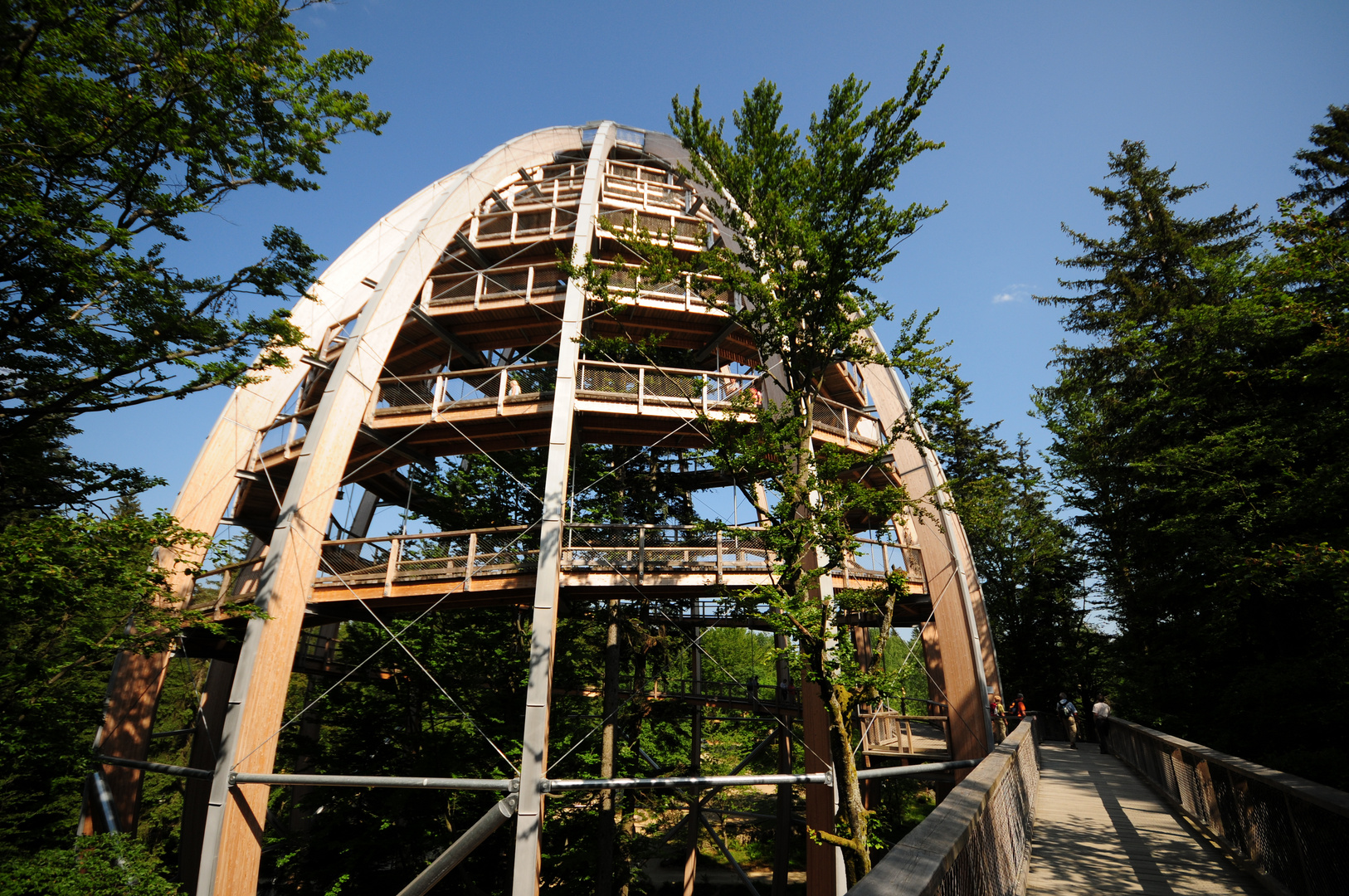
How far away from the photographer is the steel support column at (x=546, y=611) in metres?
7.53

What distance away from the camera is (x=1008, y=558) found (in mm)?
24016

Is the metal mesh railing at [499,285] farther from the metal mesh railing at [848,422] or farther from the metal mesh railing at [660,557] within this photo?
the metal mesh railing at [848,422]

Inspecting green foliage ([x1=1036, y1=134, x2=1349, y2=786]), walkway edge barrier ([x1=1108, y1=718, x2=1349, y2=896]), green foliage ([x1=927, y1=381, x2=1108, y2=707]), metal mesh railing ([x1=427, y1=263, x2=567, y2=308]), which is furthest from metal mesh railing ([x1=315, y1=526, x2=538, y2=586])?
green foliage ([x1=927, y1=381, x2=1108, y2=707])

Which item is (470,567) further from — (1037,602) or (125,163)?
(1037,602)

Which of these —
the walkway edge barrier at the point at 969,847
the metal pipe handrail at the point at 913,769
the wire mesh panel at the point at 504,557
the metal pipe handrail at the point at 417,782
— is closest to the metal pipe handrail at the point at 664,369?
the wire mesh panel at the point at 504,557

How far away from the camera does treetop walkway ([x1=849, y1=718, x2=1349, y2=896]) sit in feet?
7.02

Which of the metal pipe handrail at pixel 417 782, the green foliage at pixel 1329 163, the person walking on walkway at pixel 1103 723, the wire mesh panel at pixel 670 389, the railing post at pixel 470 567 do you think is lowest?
the metal pipe handrail at pixel 417 782

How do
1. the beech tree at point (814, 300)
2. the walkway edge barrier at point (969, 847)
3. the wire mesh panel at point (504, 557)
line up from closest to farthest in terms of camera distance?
the walkway edge barrier at point (969, 847) → the beech tree at point (814, 300) → the wire mesh panel at point (504, 557)

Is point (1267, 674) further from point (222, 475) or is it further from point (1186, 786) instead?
point (222, 475)

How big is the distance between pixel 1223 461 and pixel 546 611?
49.1ft

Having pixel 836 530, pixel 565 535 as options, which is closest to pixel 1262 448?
pixel 836 530

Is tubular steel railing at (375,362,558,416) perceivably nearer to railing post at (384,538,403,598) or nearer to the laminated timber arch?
the laminated timber arch

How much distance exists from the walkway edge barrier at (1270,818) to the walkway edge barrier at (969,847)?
56.5 inches

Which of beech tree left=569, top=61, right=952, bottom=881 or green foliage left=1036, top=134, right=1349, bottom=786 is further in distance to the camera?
green foliage left=1036, top=134, right=1349, bottom=786
